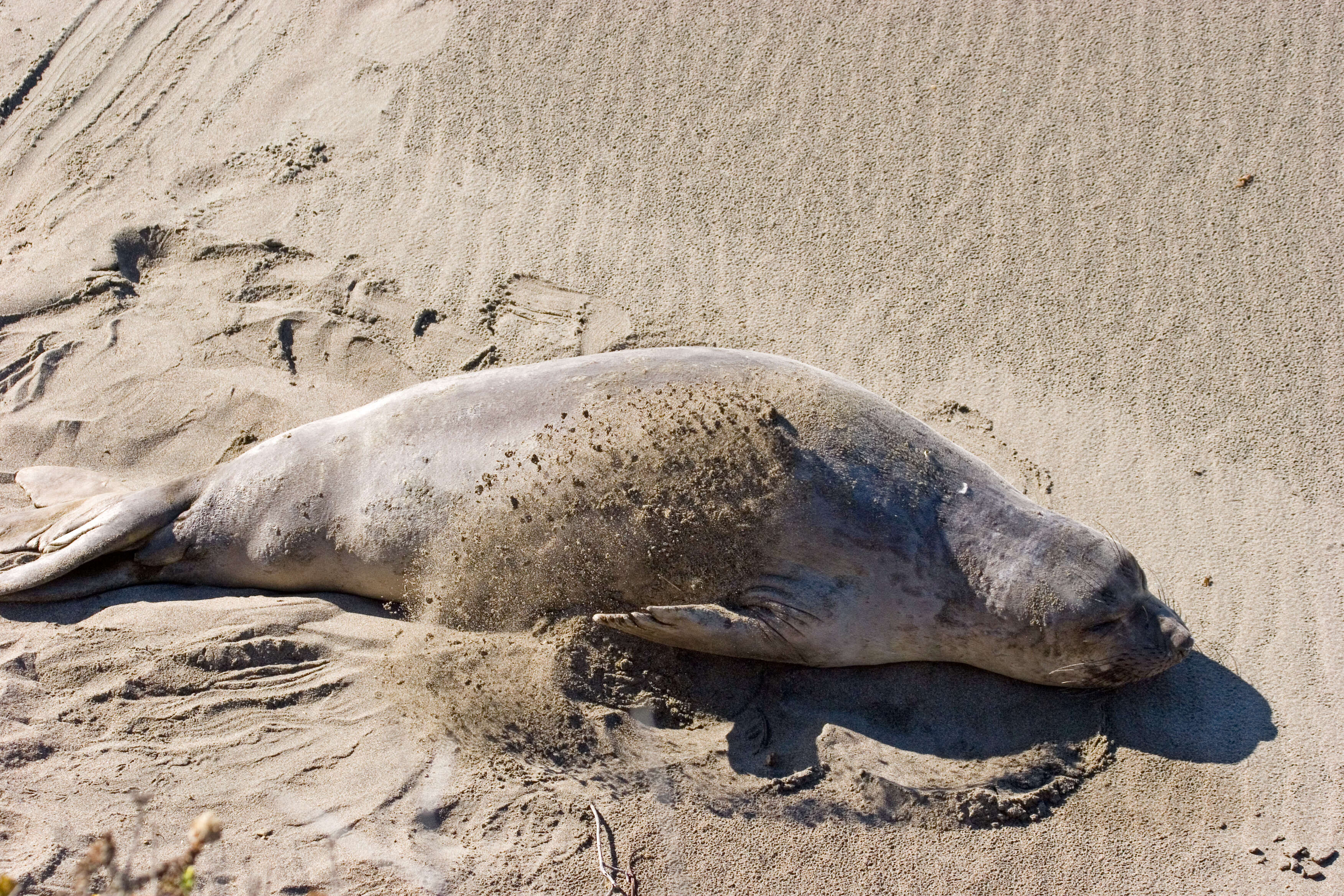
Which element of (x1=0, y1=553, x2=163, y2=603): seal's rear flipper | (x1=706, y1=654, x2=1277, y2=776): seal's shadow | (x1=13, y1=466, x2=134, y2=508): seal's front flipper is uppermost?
(x1=13, y1=466, x2=134, y2=508): seal's front flipper

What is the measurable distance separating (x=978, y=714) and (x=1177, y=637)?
760mm

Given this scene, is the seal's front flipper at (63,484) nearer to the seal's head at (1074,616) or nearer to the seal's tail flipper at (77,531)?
the seal's tail flipper at (77,531)

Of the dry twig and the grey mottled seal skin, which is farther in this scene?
the grey mottled seal skin

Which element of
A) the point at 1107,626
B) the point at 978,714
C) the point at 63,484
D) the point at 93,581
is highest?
the point at 63,484

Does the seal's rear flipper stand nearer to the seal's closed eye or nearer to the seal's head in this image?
the seal's head

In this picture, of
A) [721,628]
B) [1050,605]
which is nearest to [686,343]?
[721,628]

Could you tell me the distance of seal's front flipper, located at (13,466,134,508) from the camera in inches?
201

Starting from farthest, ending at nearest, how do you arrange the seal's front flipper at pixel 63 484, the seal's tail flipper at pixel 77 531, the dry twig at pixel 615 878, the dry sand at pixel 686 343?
1. the seal's front flipper at pixel 63 484
2. the seal's tail flipper at pixel 77 531
3. the dry sand at pixel 686 343
4. the dry twig at pixel 615 878

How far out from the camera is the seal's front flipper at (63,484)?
16.8 ft

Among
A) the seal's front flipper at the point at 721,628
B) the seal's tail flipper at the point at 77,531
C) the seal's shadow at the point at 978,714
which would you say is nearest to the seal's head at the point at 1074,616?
the seal's shadow at the point at 978,714

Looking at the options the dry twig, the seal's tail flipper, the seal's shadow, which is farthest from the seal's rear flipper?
the seal's shadow

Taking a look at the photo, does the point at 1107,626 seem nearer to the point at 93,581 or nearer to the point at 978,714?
the point at 978,714

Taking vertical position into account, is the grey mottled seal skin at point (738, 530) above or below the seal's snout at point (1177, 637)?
above

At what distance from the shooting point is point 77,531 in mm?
4879
